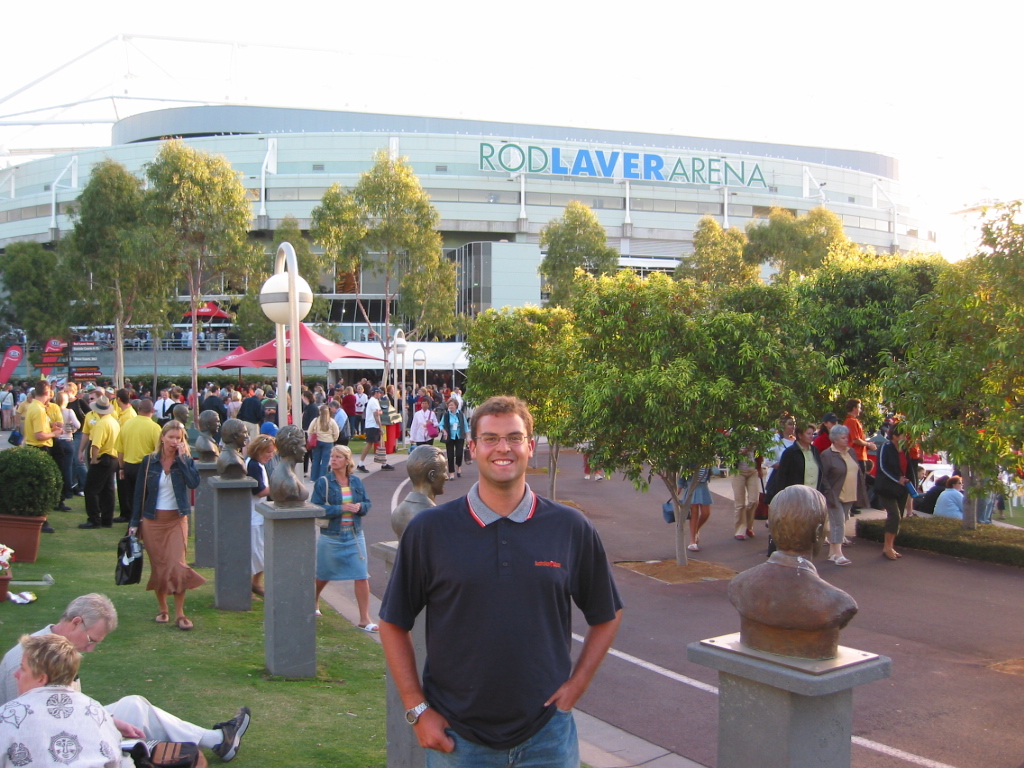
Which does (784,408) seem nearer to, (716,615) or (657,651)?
(716,615)

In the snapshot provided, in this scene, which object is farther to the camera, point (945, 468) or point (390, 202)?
point (390, 202)

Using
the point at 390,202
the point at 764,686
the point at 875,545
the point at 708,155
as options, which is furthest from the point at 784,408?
the point at 708,155

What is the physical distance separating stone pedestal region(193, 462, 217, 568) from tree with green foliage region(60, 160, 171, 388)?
23791mm

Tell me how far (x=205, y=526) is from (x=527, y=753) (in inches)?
330

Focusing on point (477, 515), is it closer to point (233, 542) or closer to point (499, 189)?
point (233, 542)

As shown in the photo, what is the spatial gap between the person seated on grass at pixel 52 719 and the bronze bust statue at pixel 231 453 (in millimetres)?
4633

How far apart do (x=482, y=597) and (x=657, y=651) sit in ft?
17.4

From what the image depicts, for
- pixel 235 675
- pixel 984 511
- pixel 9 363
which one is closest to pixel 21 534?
pixel 235 675

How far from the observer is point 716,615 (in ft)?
28.9

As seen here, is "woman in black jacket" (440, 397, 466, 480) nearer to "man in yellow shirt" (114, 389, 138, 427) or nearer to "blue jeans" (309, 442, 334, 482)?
"blue jeans" (309, 442, 334, 482)

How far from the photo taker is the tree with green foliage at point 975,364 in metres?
8.32

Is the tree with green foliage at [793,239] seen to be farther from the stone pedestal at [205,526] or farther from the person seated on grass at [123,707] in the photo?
the person seated on grass at [123,707]

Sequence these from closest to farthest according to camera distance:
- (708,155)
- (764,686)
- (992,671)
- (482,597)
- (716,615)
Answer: (482,597) < (764,686) < (992,671) < (716,615) < (708,155)

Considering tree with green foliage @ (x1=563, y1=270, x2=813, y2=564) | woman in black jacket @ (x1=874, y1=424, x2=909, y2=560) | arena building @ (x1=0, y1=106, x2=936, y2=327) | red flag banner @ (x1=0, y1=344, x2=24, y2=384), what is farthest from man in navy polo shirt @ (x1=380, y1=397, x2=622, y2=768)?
arena building @ (x1=0, y1=106, x2=936, y2=327)
